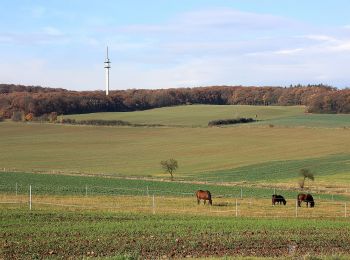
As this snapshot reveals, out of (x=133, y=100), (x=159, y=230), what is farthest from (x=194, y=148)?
(x=133, y=100)

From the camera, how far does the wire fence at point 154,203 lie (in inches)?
1448

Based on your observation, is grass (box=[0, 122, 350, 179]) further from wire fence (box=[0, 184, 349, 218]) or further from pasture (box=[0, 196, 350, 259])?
pasture (box=[0, 196, 350, 259])

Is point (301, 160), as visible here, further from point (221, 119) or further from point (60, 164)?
point (221, 119)

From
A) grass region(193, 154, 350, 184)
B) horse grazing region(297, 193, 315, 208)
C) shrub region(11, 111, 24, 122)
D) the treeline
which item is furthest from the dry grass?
the treeline

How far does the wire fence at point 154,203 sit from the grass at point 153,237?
6.16 metres

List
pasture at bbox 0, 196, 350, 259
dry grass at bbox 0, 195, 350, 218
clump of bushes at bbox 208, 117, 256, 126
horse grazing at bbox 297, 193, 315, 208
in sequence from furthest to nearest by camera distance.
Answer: clump of bushes at bbox 208, 117, 256, 126 < horse grazing at bbox 297, 193, 315, 208 < dry grass at bbox 0, 195, 350, 218 < pasture at bbox 0, 196, 350, 259

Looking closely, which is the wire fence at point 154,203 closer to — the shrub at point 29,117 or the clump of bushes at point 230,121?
the clump of bushes at point 230,121

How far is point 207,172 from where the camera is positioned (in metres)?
76.8

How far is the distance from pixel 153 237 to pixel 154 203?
17557mm

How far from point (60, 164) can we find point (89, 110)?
266 feet

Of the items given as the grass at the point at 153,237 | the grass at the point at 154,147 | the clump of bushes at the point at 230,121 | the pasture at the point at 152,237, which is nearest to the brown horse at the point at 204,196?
the pasture at the point at 152,237

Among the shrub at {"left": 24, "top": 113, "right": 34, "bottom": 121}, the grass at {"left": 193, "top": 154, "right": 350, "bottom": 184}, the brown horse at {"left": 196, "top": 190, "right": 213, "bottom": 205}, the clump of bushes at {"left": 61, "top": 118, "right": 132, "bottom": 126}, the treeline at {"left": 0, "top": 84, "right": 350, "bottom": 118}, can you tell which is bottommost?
the grass at {"left": 193, "top": 154, "right": 350, "bottom": 184}

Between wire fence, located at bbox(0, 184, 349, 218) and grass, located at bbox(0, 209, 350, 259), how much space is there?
243 inches

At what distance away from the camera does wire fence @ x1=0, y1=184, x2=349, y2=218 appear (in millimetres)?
36781
